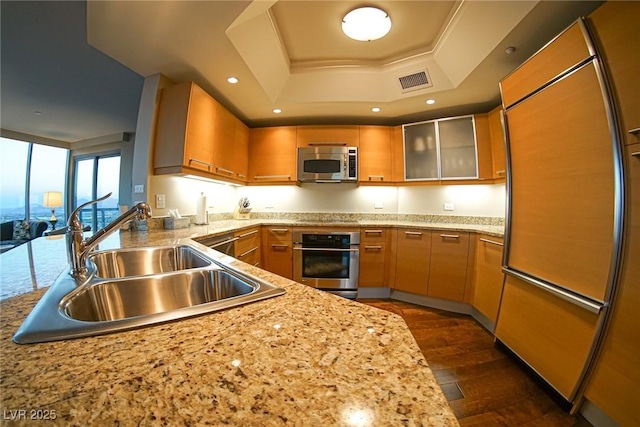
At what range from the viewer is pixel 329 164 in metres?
2.92

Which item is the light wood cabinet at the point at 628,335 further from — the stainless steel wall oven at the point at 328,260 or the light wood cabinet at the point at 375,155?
the light wood cabinet at the point at 375,155

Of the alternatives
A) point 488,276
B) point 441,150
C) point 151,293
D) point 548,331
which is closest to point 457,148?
point 441,150

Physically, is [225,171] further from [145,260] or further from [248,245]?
[145,260]

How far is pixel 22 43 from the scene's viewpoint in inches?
76.8

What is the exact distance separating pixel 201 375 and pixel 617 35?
191 cm

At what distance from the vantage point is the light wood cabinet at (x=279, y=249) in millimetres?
2730

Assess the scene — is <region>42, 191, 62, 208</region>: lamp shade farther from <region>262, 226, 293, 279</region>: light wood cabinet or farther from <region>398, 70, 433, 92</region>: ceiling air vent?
<region>398, 70, 433, 92</region>: ceiling air vent

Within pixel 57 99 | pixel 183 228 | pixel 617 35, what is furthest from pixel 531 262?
pixel 57 99

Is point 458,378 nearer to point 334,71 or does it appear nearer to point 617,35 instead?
point 617,35

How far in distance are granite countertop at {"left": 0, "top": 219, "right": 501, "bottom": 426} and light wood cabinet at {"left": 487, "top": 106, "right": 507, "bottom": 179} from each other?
8.27ft

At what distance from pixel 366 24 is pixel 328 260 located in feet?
7.15

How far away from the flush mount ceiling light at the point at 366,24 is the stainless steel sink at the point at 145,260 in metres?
1.89

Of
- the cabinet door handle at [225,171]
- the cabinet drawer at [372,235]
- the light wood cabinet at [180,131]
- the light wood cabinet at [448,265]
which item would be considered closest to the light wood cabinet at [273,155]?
the cabinet door handle at [225,171]

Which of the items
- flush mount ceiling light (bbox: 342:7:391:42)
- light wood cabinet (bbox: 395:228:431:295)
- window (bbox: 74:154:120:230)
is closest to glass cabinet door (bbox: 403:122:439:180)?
light wood cabinet (bbox: 395:228:431:295)
